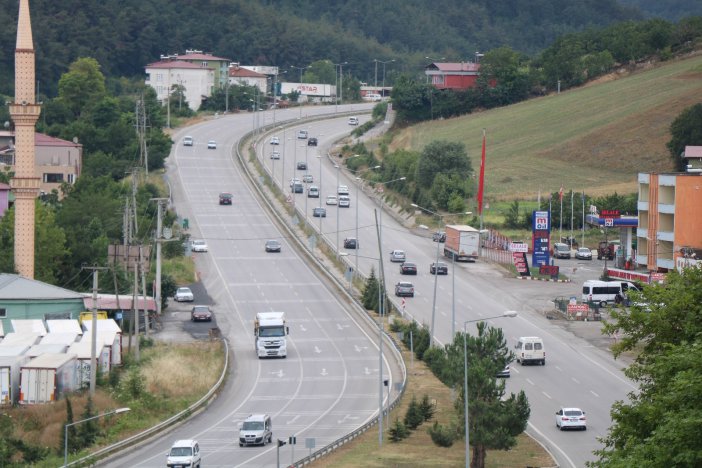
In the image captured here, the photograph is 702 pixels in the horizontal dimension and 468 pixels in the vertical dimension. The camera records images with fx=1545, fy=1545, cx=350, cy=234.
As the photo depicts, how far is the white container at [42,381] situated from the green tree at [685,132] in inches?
3426

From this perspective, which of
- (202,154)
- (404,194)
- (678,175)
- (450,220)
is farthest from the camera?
(202,154)

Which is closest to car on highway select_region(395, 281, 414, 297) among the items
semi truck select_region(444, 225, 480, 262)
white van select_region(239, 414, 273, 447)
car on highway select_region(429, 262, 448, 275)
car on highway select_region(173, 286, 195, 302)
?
car on highway select_region(429, 262, 448, 275)

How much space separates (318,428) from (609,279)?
1659 inches

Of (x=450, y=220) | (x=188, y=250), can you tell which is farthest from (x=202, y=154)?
(x=188, y=250)

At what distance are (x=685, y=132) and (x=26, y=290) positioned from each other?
80.4 meters

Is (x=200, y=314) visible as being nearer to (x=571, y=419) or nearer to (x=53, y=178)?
(x=571, y=419)

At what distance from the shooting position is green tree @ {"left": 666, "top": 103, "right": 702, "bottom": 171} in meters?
142

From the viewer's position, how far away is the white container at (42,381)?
214ft

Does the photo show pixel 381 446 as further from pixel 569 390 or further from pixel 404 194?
pixel 404 194

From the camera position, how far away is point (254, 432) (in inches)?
2237

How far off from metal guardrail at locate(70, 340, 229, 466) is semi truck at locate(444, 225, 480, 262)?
35353 mm

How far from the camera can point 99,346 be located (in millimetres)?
71125

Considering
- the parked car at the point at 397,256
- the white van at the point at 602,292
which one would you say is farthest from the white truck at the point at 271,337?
the parked car at the point at 397,256

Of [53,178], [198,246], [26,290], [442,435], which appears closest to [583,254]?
[198,246]
